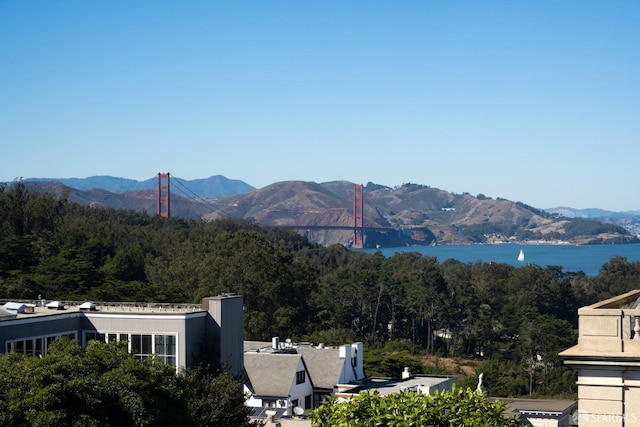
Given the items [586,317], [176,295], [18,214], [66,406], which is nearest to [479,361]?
[176,295]

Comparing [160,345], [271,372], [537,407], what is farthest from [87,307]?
[537,407]

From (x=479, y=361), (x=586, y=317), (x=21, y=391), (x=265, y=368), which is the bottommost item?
(x=479, y=361)

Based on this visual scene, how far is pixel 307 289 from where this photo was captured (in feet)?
248

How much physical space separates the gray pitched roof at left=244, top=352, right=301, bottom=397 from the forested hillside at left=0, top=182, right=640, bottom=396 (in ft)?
55.4

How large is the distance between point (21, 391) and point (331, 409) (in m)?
5.91

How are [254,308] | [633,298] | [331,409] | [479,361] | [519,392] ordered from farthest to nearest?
[479,361]
[254,308]
[519,392]
[331,409]
[633,298]

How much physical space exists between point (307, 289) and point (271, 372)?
3698 centimetres

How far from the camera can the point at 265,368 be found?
38.7 m

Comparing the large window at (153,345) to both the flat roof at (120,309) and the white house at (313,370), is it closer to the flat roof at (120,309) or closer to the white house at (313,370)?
the flat roof at (120,309)

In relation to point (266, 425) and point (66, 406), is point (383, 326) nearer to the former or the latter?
point (266, 425)

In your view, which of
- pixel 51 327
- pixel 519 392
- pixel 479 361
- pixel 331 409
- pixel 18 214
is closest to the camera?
pixel 331 409

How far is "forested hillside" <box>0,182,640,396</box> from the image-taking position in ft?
207

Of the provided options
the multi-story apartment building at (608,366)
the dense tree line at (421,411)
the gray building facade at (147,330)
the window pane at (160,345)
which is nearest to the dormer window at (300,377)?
the gray building facade at (147,330)

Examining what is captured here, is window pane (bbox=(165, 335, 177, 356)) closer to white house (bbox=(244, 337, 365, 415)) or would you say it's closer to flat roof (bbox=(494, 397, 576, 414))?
white house (bbox=(244, 337, 365, 415))
